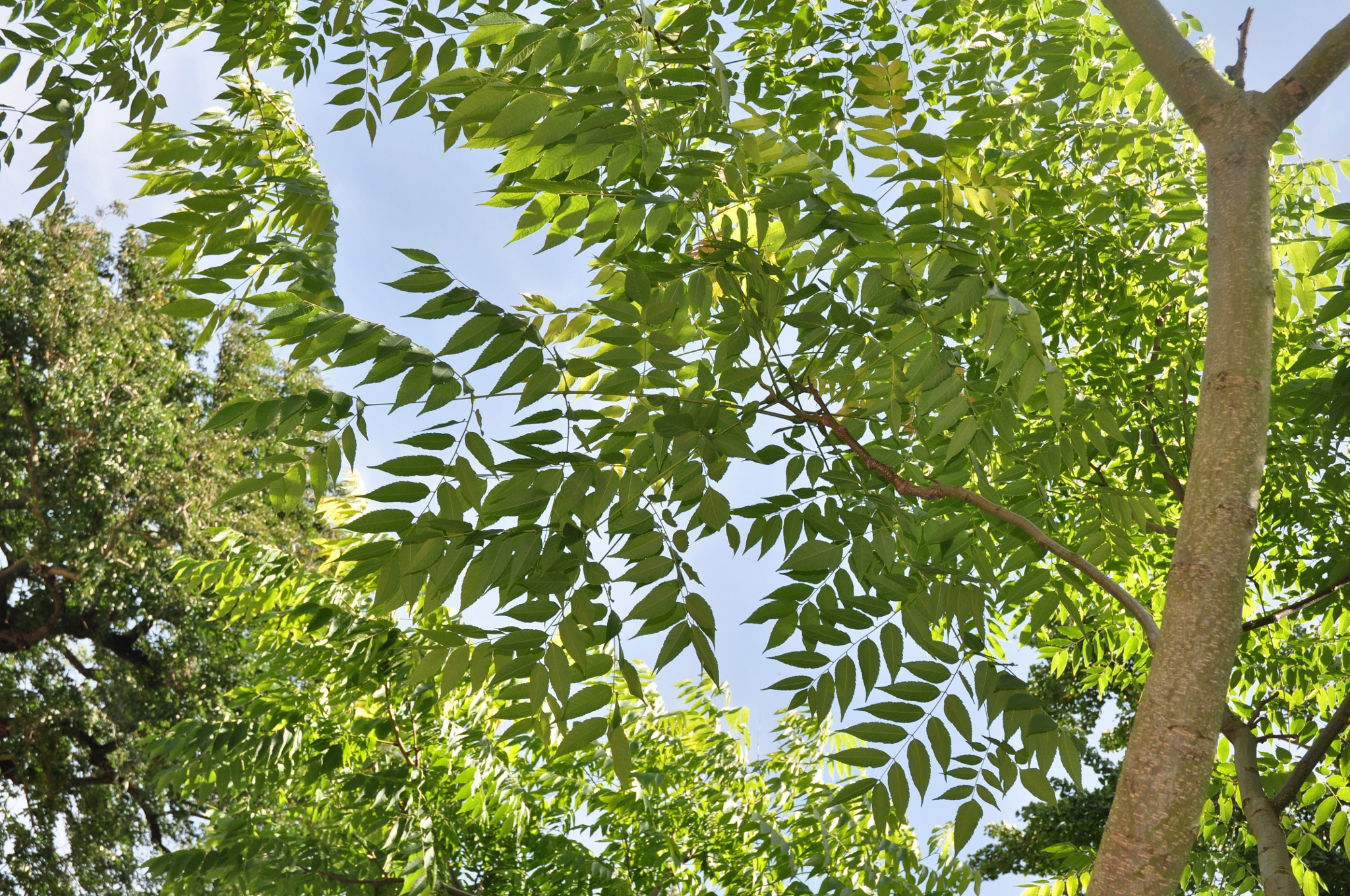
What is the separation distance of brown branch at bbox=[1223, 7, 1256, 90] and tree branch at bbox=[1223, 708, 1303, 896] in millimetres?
1221

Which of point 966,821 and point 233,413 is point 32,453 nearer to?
point 233,413

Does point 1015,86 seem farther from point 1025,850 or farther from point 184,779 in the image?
point 1025,850

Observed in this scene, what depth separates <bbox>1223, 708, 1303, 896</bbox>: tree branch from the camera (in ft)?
6.40

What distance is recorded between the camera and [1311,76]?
1.48 metres

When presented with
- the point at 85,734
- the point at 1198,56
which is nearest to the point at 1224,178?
the point at 1198,56

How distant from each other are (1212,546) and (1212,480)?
100 millimetres

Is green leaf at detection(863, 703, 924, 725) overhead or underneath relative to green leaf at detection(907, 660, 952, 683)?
underneath

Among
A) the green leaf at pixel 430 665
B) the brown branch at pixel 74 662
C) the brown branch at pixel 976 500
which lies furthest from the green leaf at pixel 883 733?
the brown branch at pixel 74 662

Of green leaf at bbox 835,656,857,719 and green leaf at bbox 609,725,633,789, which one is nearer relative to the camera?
green leaf at bbox 609,725,633,789

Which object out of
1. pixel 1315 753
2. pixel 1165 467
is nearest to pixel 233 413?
pixel 1315 753

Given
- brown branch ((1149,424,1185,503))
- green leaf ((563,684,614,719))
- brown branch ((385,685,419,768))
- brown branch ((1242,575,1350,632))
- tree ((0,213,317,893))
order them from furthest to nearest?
1. tree ((0,213,317,893))
2. brown branch ((385,685,419,768))
3. brown branch ((1149,424,1185,503))
4. brown branch ((1242,575,1350,632))
5. green leaf ((563,684,614,719))

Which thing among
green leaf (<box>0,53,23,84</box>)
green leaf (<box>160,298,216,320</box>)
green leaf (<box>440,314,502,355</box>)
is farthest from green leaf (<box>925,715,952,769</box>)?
green leaf (<box>0,53,23,84</box>)

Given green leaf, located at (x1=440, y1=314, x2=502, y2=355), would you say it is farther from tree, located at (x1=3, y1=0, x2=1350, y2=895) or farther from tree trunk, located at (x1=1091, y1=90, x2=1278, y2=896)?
tree trunk, located at (x1=1091, y1=90, x2=1278, y2=896)

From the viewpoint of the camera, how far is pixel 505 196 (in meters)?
1.29
